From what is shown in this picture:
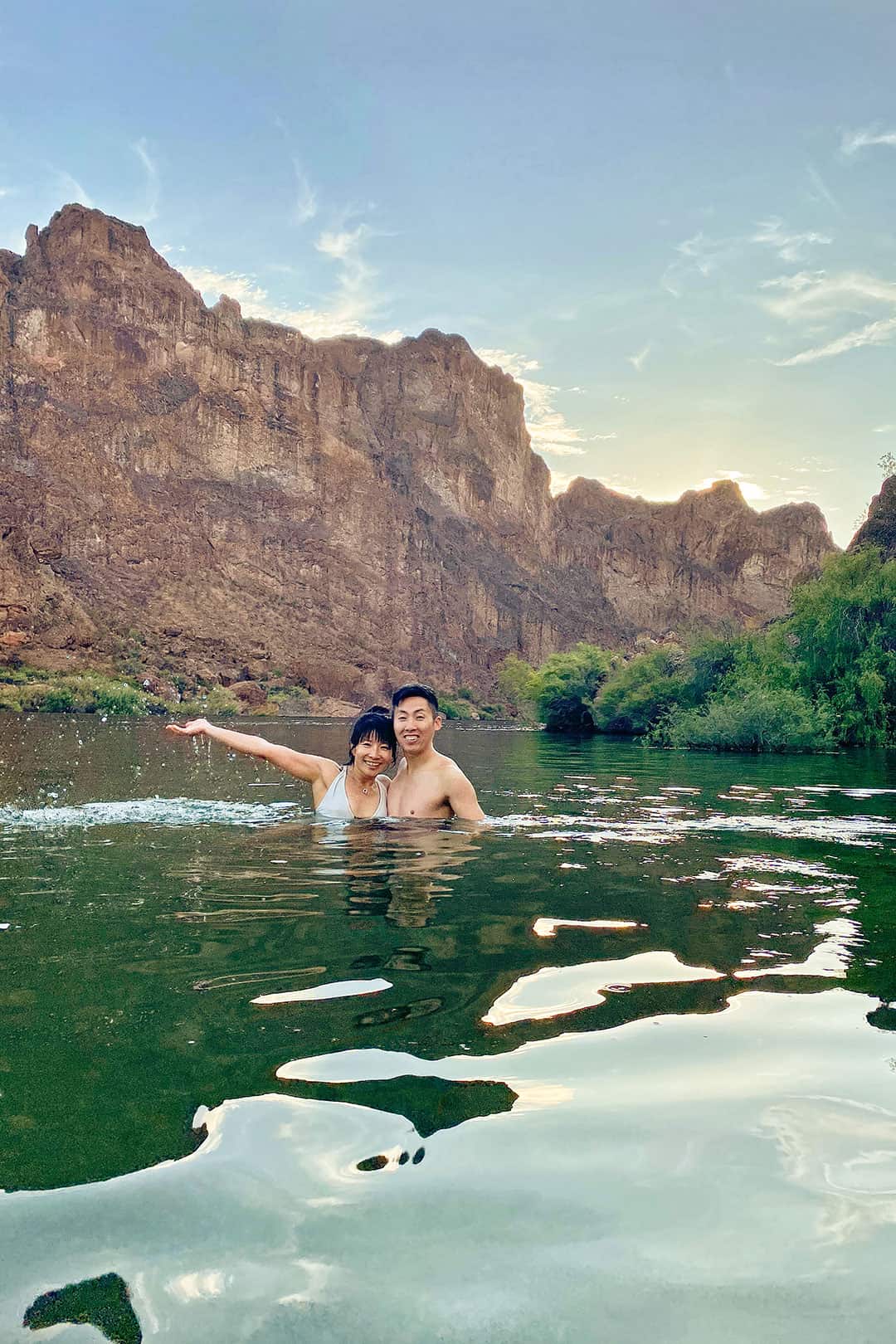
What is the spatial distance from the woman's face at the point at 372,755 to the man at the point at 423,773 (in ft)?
0.62

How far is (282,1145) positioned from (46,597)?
107 m

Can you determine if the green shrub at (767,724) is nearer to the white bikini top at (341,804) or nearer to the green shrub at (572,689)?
the green shrub at (572,689)

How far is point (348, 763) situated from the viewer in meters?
10.7

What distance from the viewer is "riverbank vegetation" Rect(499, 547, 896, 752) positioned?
123ft

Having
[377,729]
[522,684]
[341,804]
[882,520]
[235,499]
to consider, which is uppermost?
[235,499]

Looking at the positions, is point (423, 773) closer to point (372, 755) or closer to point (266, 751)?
point (372, 755)

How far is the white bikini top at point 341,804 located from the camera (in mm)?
10555

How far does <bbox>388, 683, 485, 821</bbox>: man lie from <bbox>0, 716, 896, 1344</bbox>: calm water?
7.65 feet

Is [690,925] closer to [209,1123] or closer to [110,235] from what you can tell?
[209,1123]

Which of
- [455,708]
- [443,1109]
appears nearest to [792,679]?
[443,1109]

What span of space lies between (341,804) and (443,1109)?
24.9 ft

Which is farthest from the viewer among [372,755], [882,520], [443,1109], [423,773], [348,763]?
[882,520]

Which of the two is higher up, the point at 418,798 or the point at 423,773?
the point at 423,773

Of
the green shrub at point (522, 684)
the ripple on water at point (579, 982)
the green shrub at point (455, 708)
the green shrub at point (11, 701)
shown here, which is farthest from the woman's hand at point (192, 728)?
the green shrub at point (455, 708)
